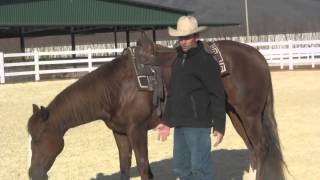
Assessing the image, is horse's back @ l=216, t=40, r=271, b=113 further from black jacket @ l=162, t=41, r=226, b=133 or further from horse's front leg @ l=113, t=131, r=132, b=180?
black jacket @ l=162, t=41, r=226, b=133

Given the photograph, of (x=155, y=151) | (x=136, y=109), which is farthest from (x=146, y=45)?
(x=155, y=151)

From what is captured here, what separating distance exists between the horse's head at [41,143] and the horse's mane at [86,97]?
0.28 ft

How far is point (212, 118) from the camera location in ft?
15.4

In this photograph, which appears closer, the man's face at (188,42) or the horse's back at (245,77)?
the man's face at (188,42)

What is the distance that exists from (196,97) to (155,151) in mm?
4642

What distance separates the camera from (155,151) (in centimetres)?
922

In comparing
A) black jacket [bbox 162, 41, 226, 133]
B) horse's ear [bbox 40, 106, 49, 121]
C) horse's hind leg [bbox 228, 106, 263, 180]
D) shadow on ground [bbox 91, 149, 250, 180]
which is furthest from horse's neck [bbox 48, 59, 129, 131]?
shadow on ground [bbox 91, 149, 250, 180]

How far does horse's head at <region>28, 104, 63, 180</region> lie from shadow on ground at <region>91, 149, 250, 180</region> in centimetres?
197

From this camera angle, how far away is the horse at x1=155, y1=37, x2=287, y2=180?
6699mm

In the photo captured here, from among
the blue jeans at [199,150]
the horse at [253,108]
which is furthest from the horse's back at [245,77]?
the blue jeans at [199,150]

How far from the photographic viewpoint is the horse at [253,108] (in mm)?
6699

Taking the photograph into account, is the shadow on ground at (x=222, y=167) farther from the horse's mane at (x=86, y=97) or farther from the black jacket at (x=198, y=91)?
the black jacket at (x=198, y=91)

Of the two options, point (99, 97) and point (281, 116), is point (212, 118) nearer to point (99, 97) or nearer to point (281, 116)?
point (99, 97)

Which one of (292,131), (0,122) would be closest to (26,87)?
(0,122)
